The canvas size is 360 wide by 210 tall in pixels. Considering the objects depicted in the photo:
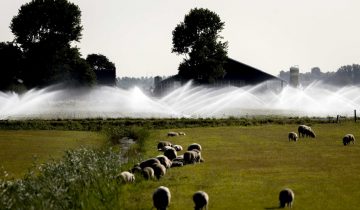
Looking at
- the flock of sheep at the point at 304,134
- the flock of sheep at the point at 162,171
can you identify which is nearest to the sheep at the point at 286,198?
the flock of sheep at the point at 162,171

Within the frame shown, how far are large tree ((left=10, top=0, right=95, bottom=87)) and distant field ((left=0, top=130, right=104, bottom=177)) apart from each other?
145 ft

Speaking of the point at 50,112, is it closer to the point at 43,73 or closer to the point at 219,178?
the point at 43,73

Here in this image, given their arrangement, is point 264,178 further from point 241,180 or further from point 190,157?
point 190,157

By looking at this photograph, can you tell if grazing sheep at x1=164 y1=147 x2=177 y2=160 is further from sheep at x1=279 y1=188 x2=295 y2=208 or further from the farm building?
the farm building

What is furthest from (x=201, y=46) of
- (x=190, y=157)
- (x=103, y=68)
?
(x=190, y=157)

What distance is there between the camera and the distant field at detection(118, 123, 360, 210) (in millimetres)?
24297

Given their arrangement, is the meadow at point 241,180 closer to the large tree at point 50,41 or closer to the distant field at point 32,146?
the distant field at point 32,146

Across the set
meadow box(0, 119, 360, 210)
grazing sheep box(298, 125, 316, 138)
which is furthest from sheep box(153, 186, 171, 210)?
grazing sheep box(298, 125, 316, 138)

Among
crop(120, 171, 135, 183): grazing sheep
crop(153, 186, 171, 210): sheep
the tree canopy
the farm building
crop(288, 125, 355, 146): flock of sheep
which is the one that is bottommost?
crop(153, 186, 171, 210): sheep

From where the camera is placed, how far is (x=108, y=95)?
13012 centimetres

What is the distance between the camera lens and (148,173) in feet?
100

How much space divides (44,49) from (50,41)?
3.23m

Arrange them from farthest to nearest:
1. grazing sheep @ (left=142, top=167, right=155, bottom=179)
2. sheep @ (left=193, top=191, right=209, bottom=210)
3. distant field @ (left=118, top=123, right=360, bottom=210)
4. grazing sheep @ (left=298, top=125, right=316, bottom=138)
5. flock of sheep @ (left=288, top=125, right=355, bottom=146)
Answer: grazing sheep @ (left=298, top=125, right=316, bottom=138) → flock of sheep @ (left=288, top=125, right=355, bottom=146) → grazing sheep @ (left=142, top=167, right=155, bottom=179) → distant field @ (left=118, top=123, right=360, bottom=210) → sheep @ (left=193, top=191, right=209, bottom=210)

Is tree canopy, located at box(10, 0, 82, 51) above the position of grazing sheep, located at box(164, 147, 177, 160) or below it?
above
